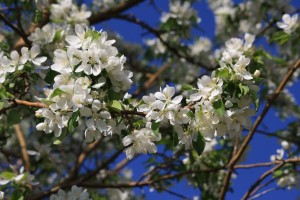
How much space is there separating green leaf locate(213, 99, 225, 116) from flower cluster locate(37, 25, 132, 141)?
36 cm

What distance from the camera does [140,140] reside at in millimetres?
2066

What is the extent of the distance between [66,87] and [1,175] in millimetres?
950

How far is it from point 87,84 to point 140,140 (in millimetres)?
303

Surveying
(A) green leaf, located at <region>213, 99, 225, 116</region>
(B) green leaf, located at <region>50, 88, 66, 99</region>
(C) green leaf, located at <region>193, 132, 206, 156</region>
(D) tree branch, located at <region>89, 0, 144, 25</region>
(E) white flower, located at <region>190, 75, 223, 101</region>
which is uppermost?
(D) tree branch, located at <region>89, 0, 144, 25</region>

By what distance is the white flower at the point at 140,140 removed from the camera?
2.06 m

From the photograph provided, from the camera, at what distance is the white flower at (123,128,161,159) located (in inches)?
81.0

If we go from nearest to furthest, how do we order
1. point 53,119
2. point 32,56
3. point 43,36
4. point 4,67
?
1. point 53,119
2. point 4,67
3. point 32,56
4. point 43,36

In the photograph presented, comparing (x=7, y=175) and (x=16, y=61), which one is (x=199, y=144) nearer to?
(x=16, y=61)

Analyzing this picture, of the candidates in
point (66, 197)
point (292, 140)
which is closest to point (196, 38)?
point (292, 140)

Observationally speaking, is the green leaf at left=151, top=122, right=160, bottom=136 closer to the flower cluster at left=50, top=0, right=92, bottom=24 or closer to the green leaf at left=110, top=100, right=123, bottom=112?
the green leaf at left=110, top=100, right=123, bottom=112

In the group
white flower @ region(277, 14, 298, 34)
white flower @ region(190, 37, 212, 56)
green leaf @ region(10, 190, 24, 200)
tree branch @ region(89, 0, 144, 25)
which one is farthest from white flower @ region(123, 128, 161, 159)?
white flower @ region(190, 37, 212, 56)

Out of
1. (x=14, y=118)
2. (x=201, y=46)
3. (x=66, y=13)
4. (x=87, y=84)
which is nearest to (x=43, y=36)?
(x=66, y=13)

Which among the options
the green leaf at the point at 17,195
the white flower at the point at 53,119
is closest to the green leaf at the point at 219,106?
the white flower at the point at 53,119

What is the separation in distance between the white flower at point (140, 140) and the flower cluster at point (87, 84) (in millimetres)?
59
